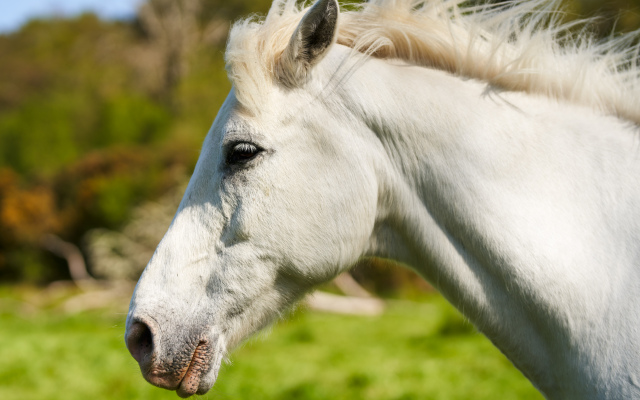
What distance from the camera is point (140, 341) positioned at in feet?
5.68

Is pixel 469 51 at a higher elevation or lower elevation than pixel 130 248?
higher

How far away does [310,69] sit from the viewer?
1772 millimetres

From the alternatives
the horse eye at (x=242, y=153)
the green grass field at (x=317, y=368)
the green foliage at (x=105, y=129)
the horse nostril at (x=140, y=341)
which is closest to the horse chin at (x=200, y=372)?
the horse nostril at (x=140, y=341)

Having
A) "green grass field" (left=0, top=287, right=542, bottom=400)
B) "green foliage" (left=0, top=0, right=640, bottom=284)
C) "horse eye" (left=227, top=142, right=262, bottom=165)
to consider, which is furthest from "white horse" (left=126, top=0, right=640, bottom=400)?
"green foliage" (left=0, top=0, right=640, bottom=284)

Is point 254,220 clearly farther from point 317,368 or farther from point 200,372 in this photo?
point 317,368

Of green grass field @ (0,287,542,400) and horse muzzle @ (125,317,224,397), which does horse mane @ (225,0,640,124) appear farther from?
green grass field @ (0,287,542,400)

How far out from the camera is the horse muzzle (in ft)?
5.55

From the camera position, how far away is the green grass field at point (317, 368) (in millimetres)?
4859

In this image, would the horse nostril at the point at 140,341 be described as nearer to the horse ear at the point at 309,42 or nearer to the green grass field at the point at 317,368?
the horse ear at the point at 309,42

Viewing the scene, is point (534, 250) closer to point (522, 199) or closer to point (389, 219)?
point (522, 199)

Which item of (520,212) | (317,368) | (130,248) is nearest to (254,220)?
(520,212)

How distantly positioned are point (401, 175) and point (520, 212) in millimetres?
382

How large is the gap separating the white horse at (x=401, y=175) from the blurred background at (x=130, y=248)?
309mm

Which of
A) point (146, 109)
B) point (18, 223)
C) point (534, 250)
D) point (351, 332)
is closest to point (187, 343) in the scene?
point (534, 250)
